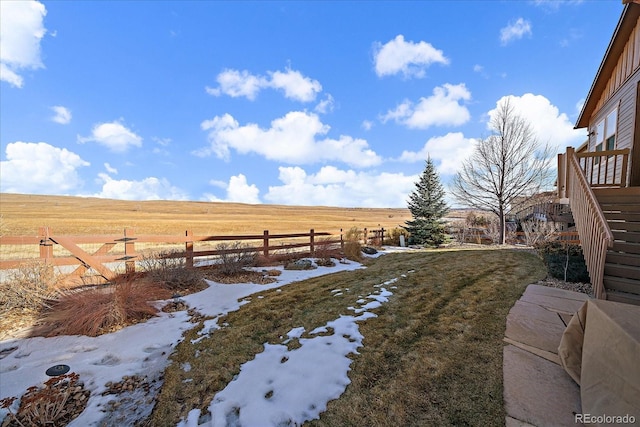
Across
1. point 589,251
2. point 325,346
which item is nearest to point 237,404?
point 325,346

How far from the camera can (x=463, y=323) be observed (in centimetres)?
374

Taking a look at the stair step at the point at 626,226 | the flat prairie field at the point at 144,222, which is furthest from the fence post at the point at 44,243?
the stair step at the point at 626,226

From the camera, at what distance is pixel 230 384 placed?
2691 millimetres

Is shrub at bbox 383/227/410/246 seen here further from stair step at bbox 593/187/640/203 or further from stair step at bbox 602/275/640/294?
stair step at bbox 602/275/640/294

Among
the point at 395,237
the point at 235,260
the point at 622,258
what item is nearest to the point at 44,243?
the point at 235,260

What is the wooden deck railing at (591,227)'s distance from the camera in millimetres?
4031

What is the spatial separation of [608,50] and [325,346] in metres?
11.2

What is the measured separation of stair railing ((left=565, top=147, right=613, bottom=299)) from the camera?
403 centimetres

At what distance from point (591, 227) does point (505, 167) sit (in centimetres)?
1387

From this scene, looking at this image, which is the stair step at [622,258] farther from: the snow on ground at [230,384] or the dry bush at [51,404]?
the dry bush at [51,404]

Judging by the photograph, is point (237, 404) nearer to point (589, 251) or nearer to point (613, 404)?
point (613, 404)

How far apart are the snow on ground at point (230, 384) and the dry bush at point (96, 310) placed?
19cm

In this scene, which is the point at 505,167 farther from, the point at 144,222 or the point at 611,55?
the point at 144,222

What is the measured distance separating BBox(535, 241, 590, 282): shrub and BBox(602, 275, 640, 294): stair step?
2049mm
